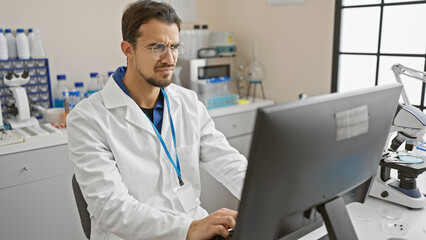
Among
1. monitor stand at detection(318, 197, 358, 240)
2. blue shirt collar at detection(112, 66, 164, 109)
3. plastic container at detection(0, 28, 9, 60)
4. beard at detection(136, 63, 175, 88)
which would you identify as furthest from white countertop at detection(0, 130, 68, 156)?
monitor stand at detection(318, 197, 358, 240)

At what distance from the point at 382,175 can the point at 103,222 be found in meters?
1.10

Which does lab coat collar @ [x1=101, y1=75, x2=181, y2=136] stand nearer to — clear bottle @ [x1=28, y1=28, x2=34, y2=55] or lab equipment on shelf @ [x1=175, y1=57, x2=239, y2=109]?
clear bottle @ [x1=28, y1=28, x2=34, y2=55]

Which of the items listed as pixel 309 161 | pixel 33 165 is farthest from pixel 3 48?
pixel 309 161

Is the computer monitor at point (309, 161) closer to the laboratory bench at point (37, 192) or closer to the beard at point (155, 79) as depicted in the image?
the beard at point (155, 79)

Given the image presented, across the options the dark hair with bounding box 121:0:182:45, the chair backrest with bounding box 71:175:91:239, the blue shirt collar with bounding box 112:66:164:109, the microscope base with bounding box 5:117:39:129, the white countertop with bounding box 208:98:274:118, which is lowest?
the chair backrest with bounding box 71:175:91:239

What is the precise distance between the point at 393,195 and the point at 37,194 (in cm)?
188

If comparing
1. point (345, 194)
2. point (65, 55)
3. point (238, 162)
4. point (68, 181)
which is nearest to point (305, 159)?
point (345, 194)

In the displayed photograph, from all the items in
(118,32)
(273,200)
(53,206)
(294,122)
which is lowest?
(53,206)

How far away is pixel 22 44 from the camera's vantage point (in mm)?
2525

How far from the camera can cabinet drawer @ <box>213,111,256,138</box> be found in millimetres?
3013

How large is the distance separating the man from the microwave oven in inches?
55.4

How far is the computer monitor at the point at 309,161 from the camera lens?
74 centimetres

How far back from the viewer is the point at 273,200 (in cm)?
79

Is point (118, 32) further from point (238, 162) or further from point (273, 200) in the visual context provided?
point (273, 200)
